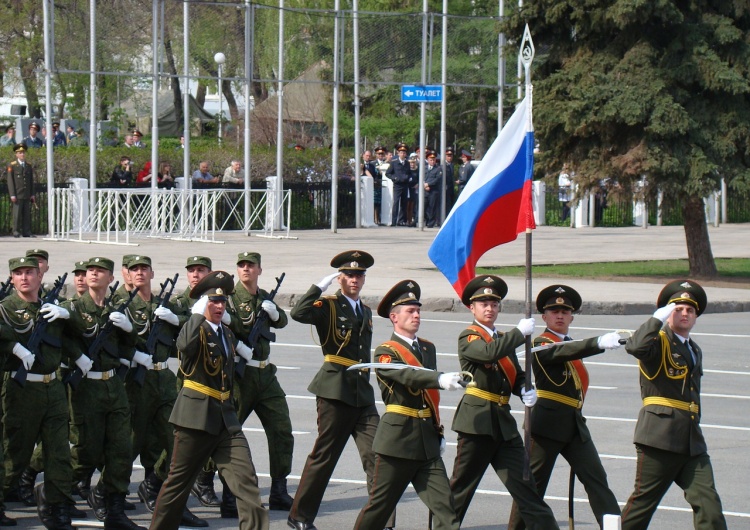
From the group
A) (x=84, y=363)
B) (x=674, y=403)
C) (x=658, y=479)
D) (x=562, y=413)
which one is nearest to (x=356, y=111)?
(x=84, y=363)

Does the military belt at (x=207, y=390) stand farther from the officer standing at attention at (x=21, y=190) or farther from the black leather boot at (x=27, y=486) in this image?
the officer standing at attention at (x=21, y=190)

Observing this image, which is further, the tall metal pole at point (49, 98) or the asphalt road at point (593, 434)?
the tall metal pole at point (49, 98)

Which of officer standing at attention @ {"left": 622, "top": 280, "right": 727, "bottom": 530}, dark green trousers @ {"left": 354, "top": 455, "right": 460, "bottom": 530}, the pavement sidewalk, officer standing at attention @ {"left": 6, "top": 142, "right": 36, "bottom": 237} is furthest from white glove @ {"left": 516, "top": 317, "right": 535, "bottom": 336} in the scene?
officer standing at attention @ {"left": 6, "top": 142, "right": 36, "bottom": 237}

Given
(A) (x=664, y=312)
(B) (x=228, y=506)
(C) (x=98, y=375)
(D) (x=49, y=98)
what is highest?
(D) (x=49, y=98)

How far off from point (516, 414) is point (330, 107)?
→ 35995mm

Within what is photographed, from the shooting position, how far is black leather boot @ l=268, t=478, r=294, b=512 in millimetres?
9328

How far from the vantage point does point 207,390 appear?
8133 millimetres

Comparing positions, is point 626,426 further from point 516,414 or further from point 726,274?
point 726,274

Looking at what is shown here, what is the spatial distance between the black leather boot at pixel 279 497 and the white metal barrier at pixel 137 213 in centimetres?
1925

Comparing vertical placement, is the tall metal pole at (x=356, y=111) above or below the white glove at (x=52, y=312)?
above

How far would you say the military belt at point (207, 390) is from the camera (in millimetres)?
8125

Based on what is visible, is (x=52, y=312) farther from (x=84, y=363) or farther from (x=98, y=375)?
(x=98, y=375)

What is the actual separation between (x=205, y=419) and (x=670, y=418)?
2632mm

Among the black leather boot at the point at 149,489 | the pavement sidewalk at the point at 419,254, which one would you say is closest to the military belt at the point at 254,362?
the black leather boot at the point at 149,489
